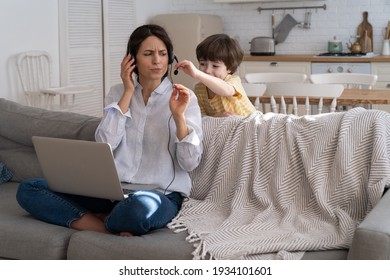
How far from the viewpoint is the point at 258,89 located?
14.2 ft

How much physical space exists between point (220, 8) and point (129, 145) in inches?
190

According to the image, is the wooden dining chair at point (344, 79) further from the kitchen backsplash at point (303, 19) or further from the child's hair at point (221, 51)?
the kitchen backsplash at point (303, 19)

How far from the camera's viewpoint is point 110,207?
2859 millimetres

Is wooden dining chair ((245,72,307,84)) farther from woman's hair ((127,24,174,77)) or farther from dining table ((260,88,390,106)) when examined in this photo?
woman's hair ((127,24,174,77))

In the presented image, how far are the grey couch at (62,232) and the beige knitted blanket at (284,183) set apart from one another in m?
0.10

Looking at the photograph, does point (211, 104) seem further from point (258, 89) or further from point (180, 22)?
point (180, 22)

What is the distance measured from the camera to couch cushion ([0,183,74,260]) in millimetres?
2580

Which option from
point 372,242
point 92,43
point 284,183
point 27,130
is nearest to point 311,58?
Result: point 92,43

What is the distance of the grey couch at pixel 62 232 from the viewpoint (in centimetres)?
213

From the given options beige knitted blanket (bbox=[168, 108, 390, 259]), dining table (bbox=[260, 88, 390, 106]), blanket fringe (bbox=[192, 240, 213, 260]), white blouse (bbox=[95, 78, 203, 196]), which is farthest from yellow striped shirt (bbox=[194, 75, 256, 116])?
blanket fringe (bbox=[192, 240, 213, 260])

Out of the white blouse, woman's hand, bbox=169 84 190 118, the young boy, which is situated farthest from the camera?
the young boy

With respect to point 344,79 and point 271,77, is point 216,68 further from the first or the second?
point 344,79

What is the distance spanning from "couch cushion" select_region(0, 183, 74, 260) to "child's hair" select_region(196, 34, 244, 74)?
4.08 feet
